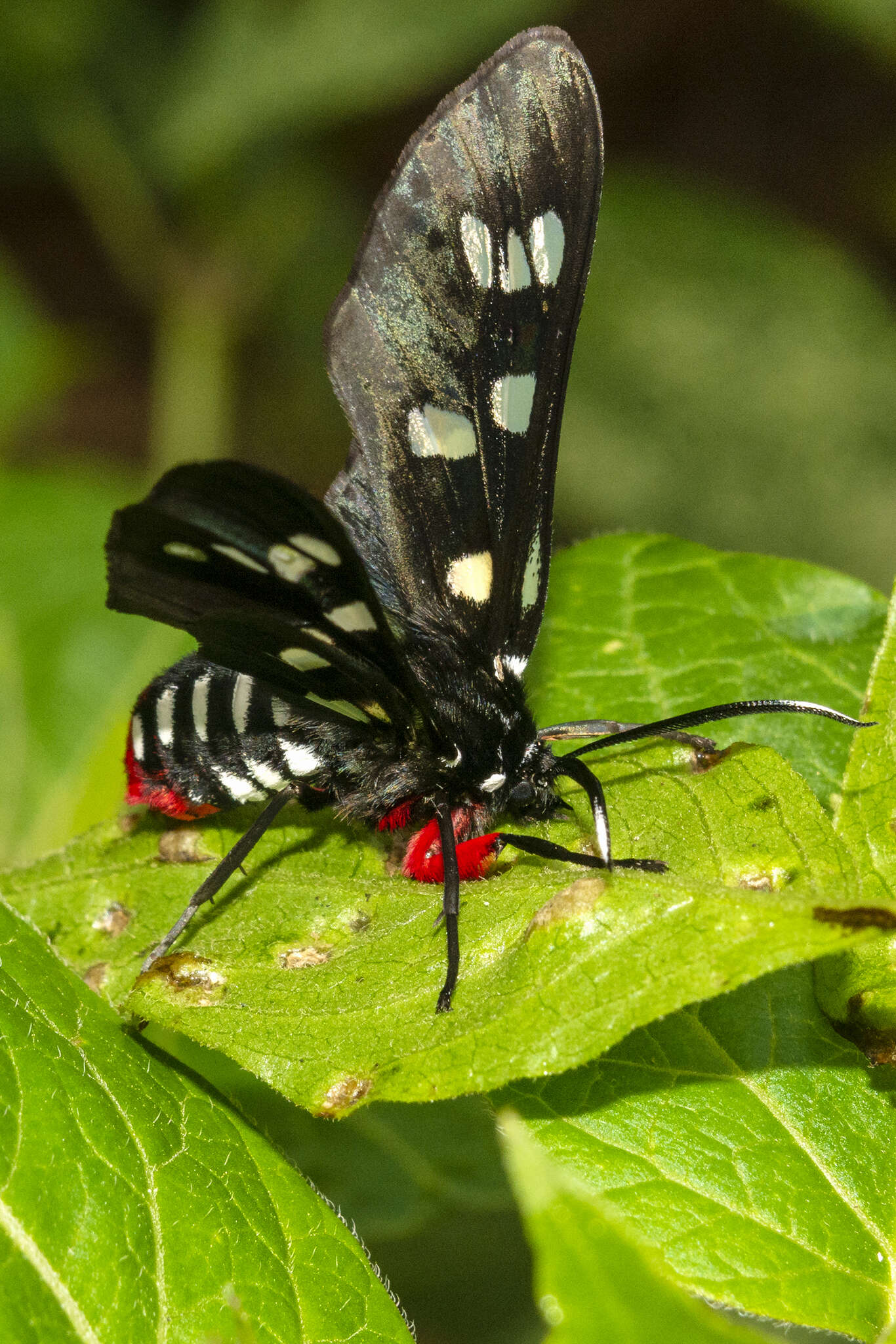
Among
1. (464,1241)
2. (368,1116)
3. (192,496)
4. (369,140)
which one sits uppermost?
(369,140)

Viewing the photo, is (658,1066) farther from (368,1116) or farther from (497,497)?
(368,1116)

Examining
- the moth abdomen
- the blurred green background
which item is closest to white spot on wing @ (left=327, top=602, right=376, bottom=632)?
the moth abdomen

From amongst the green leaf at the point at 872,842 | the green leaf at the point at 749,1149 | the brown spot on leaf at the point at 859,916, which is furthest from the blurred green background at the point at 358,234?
the brown spot on leaf at the point at 859,916

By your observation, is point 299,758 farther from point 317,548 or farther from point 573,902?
point 573,902

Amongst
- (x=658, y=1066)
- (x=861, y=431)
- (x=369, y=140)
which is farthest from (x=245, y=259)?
(x=658, y=1066)

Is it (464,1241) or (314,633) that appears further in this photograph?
(464,1241)

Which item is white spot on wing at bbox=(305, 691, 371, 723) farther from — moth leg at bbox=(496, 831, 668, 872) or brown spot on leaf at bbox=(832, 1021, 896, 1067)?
brown spot on leaf at bbox=(832, 1021, 896, 1067)
